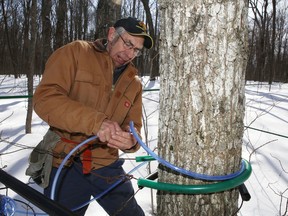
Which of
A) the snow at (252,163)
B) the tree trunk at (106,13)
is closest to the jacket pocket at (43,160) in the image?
the snow at (252,163)

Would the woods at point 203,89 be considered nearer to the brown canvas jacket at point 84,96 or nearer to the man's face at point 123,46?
the brown canvas jacket at point 84,96

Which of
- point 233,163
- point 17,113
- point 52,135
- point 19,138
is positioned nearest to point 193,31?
point 233,163

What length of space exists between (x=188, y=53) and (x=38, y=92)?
745mm

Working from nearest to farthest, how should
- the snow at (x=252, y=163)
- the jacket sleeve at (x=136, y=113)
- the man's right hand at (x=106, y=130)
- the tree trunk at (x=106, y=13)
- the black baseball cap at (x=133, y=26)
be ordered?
the man's right hand at (x=106, y=130) → the black baseball cap at (x=133, y=26) → the jacket sleeve at (x=136, y=113) → the snow at (x=252, y=163) → the tree trunk at (x=106, y=13)

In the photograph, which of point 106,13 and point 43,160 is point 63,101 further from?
point 106,13

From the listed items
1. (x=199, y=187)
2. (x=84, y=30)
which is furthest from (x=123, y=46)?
(x=84, y=30)

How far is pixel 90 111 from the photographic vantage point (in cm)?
129

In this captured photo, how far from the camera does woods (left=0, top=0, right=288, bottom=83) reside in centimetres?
490

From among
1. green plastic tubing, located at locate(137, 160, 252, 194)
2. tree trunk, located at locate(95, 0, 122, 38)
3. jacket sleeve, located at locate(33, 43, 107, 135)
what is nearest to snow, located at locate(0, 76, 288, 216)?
jacket sleeve, located at locate(33, 43, 107, 135)

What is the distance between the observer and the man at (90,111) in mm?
1345

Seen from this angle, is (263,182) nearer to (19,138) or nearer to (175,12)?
(175,12)

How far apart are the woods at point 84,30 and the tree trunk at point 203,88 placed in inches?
59.2

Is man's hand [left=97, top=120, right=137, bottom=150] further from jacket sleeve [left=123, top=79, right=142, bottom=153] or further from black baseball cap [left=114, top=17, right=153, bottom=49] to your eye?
black baseball cap [left=114, top=17, right=153, bottom=49]

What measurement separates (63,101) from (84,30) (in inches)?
838
